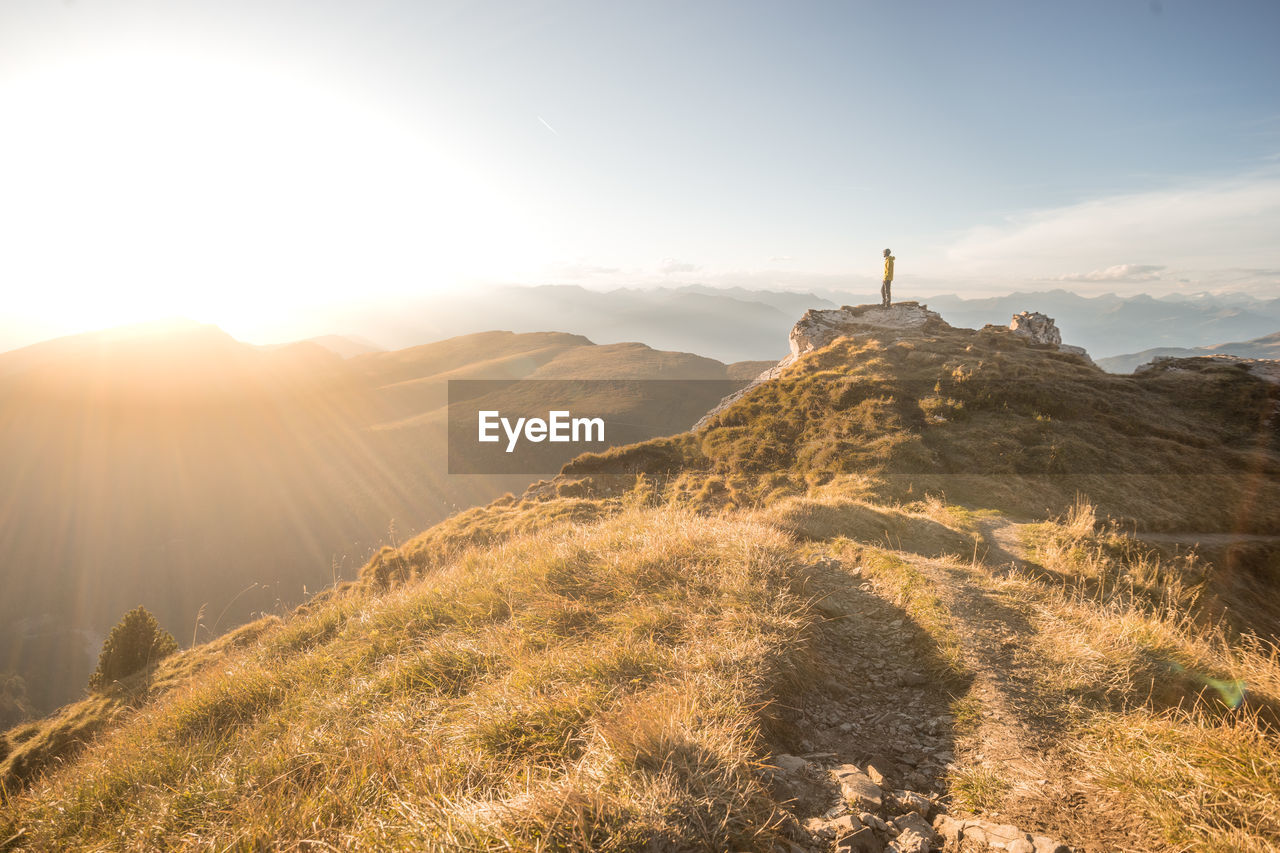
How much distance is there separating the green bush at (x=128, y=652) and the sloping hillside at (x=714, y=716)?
17827 mm

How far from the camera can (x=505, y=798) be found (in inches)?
130

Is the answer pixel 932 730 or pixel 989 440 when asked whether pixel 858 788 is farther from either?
pixel 989 440

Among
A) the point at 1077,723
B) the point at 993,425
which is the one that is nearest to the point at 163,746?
the point at 1077,723

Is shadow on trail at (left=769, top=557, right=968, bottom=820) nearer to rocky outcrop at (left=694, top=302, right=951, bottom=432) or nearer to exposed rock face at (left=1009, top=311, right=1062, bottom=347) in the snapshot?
rocky outcrop at (left=694, top=302, right=951, bottom=432)

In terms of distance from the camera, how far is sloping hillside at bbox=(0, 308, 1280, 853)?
3221 millimetres

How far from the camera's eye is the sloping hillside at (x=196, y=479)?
270 ft

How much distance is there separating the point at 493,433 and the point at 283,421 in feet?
201

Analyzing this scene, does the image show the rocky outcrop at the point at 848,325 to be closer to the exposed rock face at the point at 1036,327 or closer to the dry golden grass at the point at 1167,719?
the exposed rock face at the point at 1036,327

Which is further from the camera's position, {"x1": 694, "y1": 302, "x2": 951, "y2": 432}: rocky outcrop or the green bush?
{"x1": 694, "y1": 302, "x2": 951, "y2": 432}: rocky outcrop

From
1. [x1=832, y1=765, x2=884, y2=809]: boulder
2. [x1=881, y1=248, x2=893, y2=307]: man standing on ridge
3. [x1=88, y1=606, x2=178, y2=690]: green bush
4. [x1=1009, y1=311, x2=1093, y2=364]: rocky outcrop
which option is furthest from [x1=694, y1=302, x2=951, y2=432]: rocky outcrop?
[x1=88, y1=606, x2=178, y2=690]: green bush

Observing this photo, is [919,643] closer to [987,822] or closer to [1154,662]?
[1154,662]

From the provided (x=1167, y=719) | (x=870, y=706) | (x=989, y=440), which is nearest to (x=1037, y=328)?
(x=989, y=440)

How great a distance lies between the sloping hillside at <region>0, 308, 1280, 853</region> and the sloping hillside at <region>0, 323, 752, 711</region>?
60.8 meters

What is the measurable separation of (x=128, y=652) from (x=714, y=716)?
27.7 m
